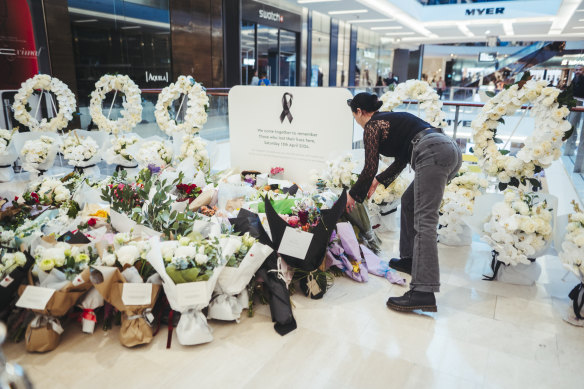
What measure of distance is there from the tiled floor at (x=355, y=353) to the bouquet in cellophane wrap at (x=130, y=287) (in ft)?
0.34

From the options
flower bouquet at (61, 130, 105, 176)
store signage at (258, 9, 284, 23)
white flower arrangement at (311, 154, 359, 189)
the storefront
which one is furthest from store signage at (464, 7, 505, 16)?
flower bouquet at (61, 130, 105, 176)

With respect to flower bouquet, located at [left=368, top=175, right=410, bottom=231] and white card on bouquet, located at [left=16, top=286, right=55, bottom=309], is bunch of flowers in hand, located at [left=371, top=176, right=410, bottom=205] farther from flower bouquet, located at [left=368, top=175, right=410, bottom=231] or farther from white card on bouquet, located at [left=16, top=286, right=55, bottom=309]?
white card on bouquet, located at [left=16, top=286, right=55, bottom=309]

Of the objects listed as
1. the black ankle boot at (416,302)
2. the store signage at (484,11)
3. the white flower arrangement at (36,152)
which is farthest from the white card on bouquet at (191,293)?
the store signage at (484,11)

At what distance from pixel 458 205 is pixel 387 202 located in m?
0.65

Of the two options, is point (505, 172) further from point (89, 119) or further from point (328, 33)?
point (328, 33)

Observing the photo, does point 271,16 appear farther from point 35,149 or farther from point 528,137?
point 528,137

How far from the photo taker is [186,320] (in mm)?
2318

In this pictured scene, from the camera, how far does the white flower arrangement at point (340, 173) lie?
144 inches

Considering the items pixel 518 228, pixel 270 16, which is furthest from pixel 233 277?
pixel 270 16

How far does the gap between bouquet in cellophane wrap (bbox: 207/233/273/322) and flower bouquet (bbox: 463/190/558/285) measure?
1636 mm

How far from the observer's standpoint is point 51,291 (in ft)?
7.18

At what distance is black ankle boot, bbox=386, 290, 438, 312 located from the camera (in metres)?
2.58

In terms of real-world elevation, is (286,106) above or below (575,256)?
above

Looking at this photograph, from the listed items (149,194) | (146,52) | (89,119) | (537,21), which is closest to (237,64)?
(146,52)
